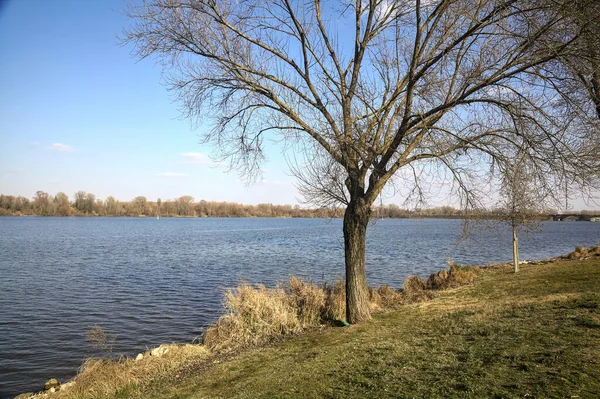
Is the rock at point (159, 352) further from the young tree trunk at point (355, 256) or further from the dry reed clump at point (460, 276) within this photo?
the dry reed clump at point (460, 276)

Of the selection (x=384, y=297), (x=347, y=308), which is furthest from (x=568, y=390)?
(x=384, y=297)

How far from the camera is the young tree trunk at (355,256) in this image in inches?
407

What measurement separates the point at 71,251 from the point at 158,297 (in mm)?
23872

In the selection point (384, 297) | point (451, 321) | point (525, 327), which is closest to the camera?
point (525, 327)

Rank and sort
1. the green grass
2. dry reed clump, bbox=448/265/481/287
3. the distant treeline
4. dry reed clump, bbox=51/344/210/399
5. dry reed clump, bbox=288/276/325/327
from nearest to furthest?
the green grass, dry reed clump, bbox=51/344/210/399, dry reed clump, bbox=288/276/325/327, dry reed clump, bbox=448/265/481/287, the distant treeline

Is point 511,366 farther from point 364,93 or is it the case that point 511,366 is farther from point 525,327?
point 364,93

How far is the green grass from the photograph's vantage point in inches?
221

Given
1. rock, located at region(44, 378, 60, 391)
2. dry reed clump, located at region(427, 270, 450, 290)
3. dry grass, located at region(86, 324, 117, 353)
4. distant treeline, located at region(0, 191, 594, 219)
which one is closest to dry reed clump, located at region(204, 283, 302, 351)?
dry grass, located at region(86, 324, 117, 353)

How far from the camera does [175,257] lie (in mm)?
34375

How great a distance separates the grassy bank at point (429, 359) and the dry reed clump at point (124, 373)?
7 cm

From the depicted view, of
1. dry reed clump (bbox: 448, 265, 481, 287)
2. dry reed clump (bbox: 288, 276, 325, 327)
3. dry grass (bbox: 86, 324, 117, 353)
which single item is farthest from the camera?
dry reed clump (bbox: 448, 265, 481, 287)

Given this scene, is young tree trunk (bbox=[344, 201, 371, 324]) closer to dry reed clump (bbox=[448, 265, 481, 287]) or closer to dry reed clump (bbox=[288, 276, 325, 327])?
dry reed clump (bbox=[288, 276, 325, 327])

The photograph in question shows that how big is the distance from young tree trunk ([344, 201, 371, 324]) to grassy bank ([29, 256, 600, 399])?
1.58ft

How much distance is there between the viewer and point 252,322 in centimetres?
1074
